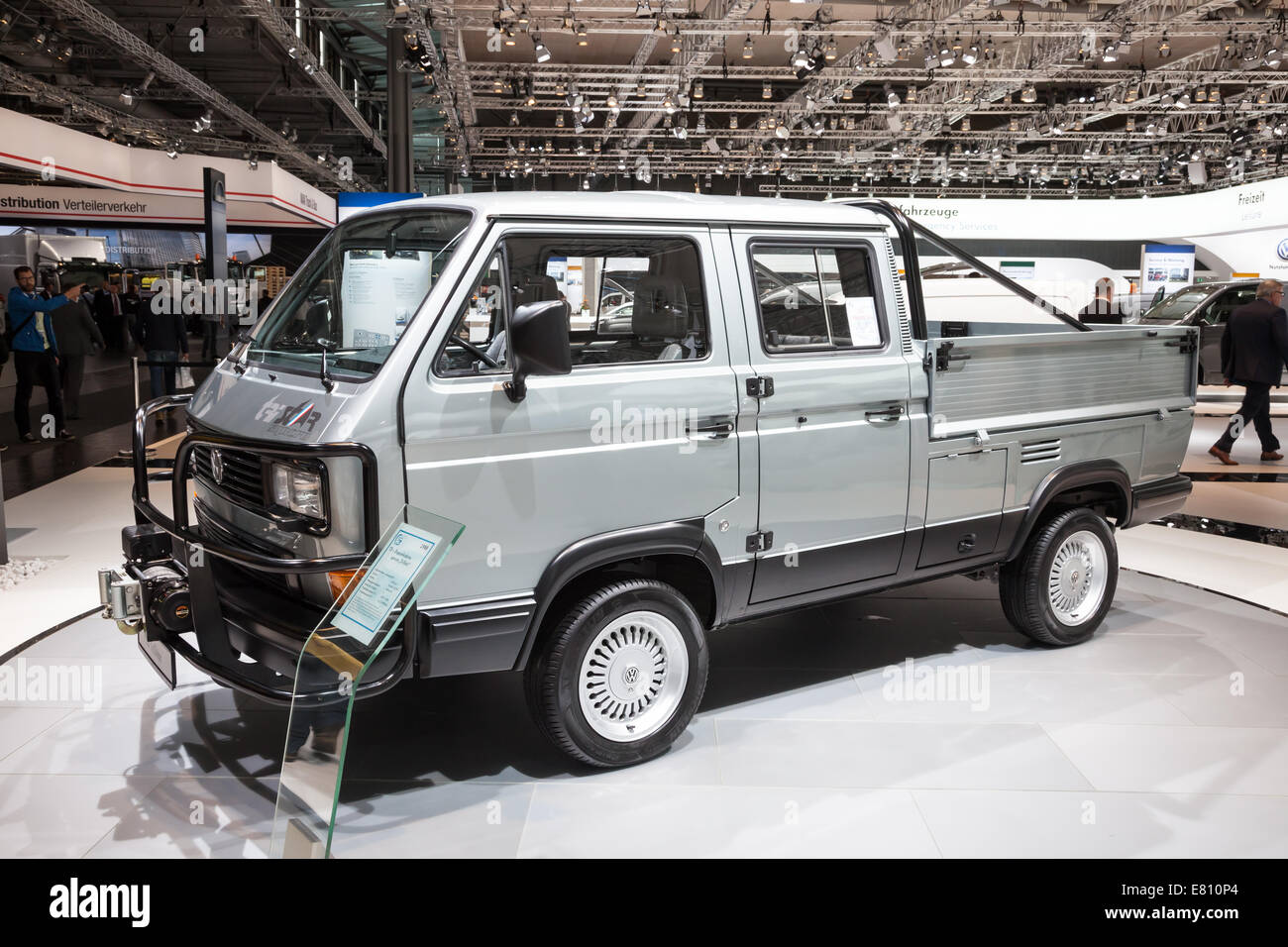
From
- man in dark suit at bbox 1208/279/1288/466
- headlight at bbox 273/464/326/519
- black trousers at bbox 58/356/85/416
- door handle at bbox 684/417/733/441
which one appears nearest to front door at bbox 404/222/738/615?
door handle at bbox 684/417/733/441

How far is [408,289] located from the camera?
3734 mm

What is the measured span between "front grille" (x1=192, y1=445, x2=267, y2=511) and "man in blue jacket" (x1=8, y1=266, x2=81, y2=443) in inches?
373

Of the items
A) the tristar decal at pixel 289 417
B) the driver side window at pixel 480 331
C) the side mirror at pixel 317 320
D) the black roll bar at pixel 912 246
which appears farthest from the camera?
the black roll bar at pixel 912 246

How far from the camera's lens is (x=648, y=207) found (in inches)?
155

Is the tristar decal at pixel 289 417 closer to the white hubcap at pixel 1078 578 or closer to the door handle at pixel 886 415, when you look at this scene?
the door handle at pixel 886 415

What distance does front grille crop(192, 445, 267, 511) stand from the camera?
3.52 meters

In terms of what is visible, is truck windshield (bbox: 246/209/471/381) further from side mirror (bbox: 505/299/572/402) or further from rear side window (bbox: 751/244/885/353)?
rear side window (bbox: 751/244/885/353)

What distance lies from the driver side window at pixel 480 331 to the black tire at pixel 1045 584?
9.66 feet

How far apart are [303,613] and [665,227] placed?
195 centimetres

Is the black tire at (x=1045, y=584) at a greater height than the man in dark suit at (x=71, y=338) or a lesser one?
lesser

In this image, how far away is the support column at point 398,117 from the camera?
15.1 metres

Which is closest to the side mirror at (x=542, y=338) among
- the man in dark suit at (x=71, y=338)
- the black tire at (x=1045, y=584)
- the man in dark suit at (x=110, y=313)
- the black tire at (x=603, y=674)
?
the black tire at (x=603, y=674)

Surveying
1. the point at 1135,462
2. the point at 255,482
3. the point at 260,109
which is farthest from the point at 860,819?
the point at 260,109

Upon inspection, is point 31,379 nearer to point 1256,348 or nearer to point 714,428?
point 714,428
